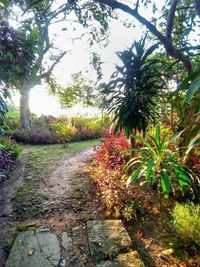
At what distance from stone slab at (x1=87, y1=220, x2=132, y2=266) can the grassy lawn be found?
113 centimetres

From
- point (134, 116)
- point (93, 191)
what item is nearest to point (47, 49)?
point (134, 116)

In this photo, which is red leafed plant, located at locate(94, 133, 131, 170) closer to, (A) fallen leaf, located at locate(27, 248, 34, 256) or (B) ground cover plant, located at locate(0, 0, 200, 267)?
(B) ground cover plant, located at locate(0, 0, 200, 267)

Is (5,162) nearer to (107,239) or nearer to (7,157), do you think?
(7,157)

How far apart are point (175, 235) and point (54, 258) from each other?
1597 millimetres

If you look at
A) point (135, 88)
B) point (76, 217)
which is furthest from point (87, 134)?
point (76, 217)

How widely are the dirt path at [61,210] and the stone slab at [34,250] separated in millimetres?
100

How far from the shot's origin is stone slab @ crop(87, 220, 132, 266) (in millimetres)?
2635

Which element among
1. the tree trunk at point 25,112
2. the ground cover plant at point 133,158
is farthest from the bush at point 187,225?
the tree trunk at point 25,112

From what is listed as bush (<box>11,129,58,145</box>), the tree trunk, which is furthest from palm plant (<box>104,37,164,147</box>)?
the tree trunk

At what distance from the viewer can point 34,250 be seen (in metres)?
2.75

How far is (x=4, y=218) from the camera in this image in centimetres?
348

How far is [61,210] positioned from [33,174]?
182cm

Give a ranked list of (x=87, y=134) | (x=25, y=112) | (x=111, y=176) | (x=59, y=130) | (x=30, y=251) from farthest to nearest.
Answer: (x=25, y=112) → (x=87, y=134) → (x=59, y=130) → (x=111, y=176) → (x=30, y=251)

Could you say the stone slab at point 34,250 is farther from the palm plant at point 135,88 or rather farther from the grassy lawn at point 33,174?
the palm plant at point 135,88
